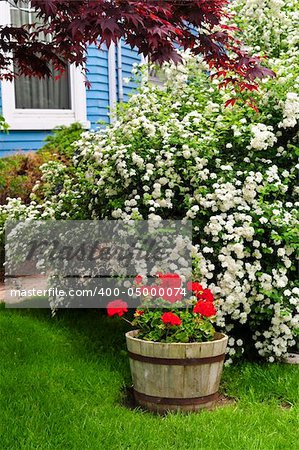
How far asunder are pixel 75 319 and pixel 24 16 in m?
4.72

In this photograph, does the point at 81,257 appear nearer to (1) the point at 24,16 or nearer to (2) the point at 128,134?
(2) the point at 128,134

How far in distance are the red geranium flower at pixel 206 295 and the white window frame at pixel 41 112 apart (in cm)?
499

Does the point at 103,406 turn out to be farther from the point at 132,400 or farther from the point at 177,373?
the point at 177,373

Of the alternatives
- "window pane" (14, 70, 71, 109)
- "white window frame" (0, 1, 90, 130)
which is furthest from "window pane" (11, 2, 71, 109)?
"white window frame" (0, 1, 90, 130)

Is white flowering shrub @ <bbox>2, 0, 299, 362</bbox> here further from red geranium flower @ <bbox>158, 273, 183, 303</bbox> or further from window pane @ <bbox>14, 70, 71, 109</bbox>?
window pane @ <bbox>14, 70, 71, 109</bbox>

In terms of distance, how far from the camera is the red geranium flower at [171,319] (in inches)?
136

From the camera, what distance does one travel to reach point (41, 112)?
A: 334 inches

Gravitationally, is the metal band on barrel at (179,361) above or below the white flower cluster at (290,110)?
below

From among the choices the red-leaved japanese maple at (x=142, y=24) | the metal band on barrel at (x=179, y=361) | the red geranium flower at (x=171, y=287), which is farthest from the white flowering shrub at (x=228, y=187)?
the red-leaved japanese maple at (x=142, y=24)

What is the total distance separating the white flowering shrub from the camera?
404 centimetres

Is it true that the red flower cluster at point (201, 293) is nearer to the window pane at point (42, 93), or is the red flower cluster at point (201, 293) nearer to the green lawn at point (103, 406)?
the green lawn at point (103, 406)

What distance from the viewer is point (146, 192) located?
4.46 meters

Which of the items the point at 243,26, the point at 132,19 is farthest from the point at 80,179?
the point at 132,19

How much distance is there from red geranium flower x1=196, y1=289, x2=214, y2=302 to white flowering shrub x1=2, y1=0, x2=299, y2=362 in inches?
9.1
